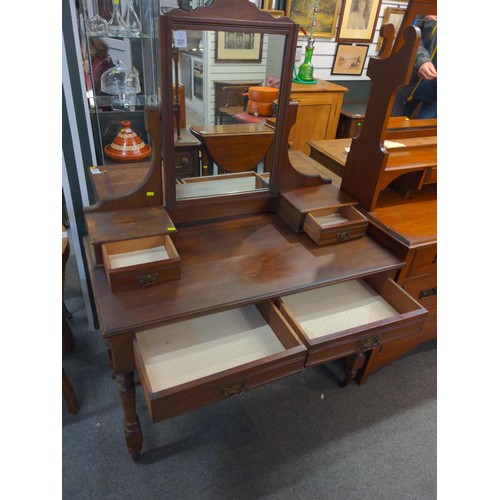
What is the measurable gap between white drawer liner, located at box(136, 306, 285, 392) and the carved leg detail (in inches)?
3.7

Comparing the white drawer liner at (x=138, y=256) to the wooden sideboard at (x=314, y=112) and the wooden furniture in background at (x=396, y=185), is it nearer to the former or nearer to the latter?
the wooden furniture in background at (x=396, y=185)

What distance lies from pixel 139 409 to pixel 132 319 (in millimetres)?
790

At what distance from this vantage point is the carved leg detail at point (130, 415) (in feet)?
3.96

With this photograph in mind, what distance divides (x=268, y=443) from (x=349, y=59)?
3556 millimetres

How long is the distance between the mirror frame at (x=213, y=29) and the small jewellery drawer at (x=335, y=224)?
0.25m

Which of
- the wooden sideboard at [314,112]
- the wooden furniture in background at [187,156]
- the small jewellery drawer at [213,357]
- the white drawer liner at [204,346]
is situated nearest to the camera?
the small jewellery drawer at [213,357]

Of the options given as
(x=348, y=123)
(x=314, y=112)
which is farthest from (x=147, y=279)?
(x=348, y=123)

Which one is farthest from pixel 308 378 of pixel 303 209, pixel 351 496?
pixel 303 209

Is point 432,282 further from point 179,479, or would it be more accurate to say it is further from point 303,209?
point 179,479

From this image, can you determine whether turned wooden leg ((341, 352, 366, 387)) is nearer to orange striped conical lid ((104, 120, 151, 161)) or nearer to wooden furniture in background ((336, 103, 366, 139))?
orange striped conical lid ((104, 120, 151, 161))

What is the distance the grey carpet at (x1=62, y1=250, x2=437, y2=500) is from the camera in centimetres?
140

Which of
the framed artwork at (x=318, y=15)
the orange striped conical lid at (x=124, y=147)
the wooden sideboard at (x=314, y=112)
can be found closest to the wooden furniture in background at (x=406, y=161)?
the wooden sideboard at (x=314, y=112)

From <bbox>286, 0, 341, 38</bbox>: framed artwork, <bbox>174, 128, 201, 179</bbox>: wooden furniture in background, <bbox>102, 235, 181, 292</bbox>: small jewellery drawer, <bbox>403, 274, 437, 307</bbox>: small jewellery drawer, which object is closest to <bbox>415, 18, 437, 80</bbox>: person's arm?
<bbox>403, 274, 437, 307</bbox>: small jewellery drawer

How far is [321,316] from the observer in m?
1.46
